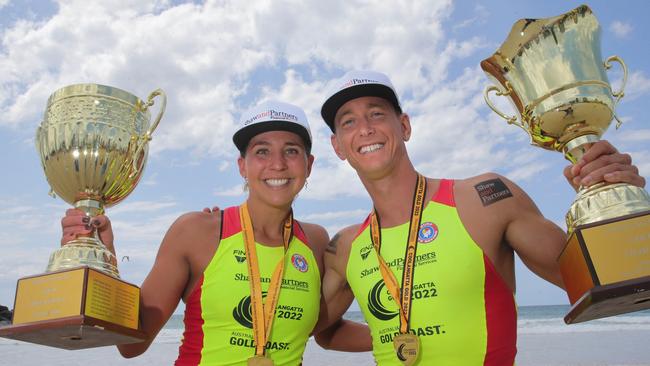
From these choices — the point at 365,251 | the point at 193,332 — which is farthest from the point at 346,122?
the point at 193,332

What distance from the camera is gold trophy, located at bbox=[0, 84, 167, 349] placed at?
2.42 m

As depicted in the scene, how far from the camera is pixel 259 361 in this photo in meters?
3.04

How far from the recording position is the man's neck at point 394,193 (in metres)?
3.32

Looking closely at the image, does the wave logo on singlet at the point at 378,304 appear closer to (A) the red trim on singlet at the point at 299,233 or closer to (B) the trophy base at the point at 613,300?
(A) the red trim on singlet at the point at 299,233

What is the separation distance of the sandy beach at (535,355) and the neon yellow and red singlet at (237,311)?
7.23 meters

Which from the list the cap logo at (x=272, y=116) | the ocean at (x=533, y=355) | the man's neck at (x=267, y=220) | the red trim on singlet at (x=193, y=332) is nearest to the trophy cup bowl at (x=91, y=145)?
the red trim on singlet at (x=193, y=332)

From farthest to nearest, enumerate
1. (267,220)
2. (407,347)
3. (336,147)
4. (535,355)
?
1. (535,355)
2. (267,220)
3. (336,147)
4. (407,347)

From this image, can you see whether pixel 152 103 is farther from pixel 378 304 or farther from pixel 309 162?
pixel 378 304

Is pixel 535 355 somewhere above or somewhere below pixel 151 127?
below

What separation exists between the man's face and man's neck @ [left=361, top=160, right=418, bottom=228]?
0.09 metres

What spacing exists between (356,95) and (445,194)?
85 centimetres

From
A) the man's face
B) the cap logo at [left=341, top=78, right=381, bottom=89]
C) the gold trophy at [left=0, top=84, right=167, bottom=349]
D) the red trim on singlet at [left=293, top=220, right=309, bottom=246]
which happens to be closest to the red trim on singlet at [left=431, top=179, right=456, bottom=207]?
the man's face

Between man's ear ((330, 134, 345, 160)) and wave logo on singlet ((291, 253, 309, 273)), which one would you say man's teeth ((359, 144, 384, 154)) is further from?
wave logo on singlet ((291, 253, 309, 273))

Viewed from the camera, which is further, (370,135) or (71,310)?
(370,135)
